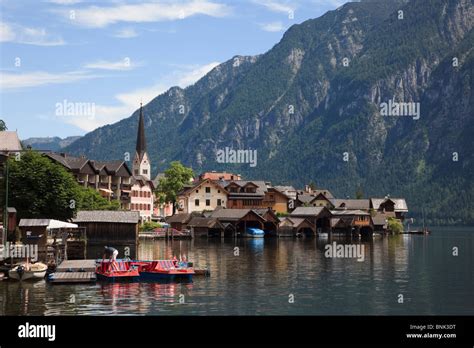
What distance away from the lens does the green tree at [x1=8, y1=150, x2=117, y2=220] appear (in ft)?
301

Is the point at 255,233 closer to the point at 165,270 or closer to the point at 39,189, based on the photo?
the point at 39,189

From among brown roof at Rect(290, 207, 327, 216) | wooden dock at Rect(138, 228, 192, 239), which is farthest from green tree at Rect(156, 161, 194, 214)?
wooden dock at Rect(138, 228, 192, 239)

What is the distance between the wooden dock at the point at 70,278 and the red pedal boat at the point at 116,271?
927mm

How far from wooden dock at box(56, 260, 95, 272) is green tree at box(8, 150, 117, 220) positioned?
2296cm

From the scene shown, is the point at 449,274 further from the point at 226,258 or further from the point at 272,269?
the point at 226,258

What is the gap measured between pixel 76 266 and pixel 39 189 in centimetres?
2831

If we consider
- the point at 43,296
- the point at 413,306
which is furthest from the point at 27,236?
the point at 413,306

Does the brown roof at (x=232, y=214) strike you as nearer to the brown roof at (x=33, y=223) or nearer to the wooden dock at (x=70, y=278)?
the brown roof at (x=33, y=223)

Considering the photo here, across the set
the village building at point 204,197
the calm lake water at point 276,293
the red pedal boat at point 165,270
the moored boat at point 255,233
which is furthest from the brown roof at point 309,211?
the red pedal boat at point 165,270

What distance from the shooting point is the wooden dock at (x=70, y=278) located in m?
60.5

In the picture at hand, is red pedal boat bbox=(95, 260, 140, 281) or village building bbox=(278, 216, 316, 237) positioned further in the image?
village building bbox=(278, 216, 316, 237)

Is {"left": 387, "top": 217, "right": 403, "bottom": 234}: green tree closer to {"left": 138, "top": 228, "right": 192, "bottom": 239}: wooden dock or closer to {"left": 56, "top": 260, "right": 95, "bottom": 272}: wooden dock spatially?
{"left": 138, "top": 228, "right": 192, "bottom": 239}: wooden dock
